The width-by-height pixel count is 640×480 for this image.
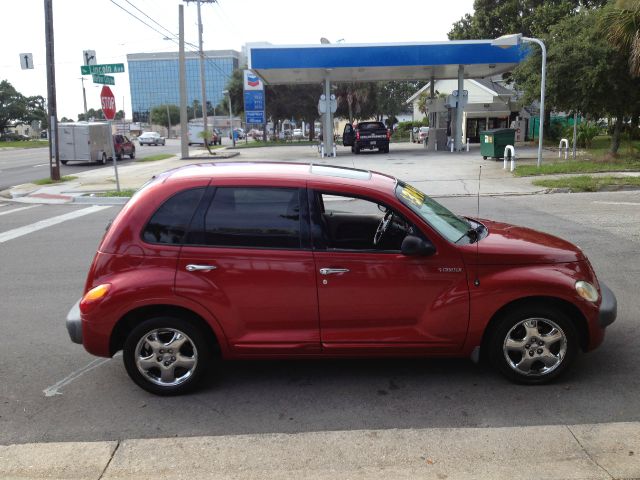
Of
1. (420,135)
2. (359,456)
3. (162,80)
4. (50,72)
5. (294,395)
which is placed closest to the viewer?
(359,456)

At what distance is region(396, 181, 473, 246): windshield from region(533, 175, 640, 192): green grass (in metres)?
11.8

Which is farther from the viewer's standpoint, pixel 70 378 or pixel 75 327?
pixel 70 378

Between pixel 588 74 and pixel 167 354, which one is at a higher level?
pixel 588 74

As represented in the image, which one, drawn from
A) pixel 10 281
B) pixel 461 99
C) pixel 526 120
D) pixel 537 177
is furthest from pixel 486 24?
pixel 10 281

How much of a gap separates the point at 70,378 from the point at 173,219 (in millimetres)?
1650

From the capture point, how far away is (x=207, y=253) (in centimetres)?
407

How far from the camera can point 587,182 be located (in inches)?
616

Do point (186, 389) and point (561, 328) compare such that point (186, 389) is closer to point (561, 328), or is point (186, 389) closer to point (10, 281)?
point (561, 328)

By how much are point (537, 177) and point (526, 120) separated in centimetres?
2567

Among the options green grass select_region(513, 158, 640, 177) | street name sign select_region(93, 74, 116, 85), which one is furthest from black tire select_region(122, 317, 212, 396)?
green grass select_region(513, 158, 640, 177)

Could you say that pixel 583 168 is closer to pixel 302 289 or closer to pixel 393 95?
pixel 302 289

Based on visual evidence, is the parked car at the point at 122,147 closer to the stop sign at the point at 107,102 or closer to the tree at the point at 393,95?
the stop sign at the point at 107,102

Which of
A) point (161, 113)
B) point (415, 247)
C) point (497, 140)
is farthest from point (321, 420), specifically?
point (161, 113)

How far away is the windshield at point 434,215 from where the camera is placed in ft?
14.0
